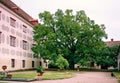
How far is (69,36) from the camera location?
185 ft

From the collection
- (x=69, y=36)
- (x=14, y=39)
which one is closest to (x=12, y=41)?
(x=14, y=39)

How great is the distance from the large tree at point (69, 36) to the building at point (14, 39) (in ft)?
7.80

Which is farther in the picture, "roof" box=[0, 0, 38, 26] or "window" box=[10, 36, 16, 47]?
"window" box=[10, 36, 16, 47]

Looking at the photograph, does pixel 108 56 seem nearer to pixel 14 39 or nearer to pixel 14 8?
pixel 14 39

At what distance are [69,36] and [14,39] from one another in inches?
546

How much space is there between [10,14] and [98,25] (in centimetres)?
2067

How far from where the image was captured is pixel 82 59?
182 feet

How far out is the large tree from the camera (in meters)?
55.2

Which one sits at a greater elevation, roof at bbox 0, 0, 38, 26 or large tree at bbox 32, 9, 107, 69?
roof at bbox 0, 0, 38, 26

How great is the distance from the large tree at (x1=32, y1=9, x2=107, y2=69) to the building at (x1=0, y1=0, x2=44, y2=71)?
2376 millimetres

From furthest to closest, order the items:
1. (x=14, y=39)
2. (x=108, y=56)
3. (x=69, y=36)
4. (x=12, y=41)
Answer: (x=108, y=56), (x=69, y=36), (x=14, y=39), (x=12, y=41)

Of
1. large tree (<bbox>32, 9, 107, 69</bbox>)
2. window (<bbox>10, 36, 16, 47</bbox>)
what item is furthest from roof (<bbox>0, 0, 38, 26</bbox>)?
window (<bbox>10, 36, 16, 47</bbox>)

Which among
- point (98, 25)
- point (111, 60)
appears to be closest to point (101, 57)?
point (111, 60)

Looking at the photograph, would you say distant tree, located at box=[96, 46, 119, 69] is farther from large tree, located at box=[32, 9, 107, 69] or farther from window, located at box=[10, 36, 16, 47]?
window, located at box=[10, 36, 16, 47]
